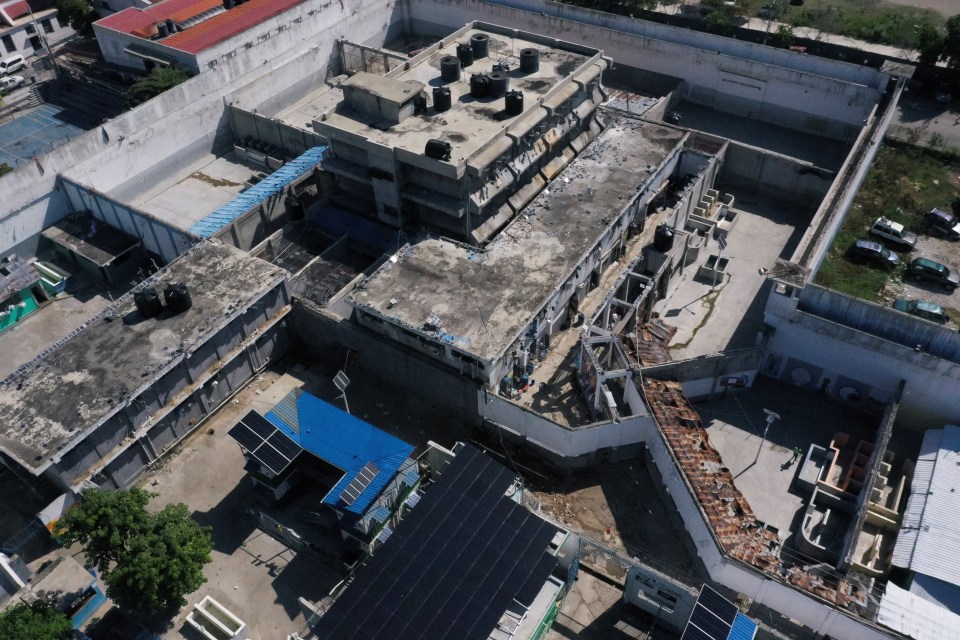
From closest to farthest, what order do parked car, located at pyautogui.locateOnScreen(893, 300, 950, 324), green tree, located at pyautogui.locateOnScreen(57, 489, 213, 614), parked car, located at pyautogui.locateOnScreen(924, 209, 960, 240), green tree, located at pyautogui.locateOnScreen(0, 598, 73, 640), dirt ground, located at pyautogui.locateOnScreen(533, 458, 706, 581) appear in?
green tree, located at pyautogui.locateOnScreen(0, 598, 73, 640), green tree, located at pyautogui.locateOnScreen(57, 489, 213, 614), dirt ground, located at pyautogui.locateOnScreen(533, 458, 706, 581), parked car, located at pyautogui.locateOnScreen(893, 300, 950, 324), parked car, located at pyautogui.locateOnScreen(924, 209, 960, 240)

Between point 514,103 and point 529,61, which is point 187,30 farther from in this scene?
point 514,103

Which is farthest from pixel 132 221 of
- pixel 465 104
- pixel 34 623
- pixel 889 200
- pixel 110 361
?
pixel 889 200

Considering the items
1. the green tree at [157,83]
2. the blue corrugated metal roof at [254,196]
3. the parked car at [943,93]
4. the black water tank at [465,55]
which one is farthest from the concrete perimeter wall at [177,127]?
the parked car at [943,93]

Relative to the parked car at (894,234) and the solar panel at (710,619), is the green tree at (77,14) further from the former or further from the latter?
the solar panel at (710,619)

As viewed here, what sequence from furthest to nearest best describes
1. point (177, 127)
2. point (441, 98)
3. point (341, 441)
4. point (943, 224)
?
point (177, 127)
point (943, 224)
point (441, 98)
point (341, 441)

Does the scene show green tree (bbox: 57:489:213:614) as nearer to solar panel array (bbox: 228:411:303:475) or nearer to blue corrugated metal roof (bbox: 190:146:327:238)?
solar panel array (bbox: 228:411:303:475)

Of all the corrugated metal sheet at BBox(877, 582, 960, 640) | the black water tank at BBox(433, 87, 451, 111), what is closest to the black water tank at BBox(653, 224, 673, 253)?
the black water tank at BBox(433, 87, 451, 111)

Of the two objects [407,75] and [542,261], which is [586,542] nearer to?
[542,261]
